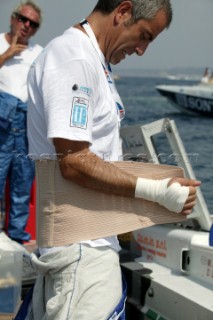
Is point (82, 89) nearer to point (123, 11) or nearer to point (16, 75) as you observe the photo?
point (123, 11)

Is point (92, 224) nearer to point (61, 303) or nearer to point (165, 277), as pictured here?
point (61, 303)

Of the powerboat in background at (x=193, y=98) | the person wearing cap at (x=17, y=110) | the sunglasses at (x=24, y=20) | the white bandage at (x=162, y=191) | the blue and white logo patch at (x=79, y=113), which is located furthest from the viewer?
the powerboat in background at (x=193, y=98)

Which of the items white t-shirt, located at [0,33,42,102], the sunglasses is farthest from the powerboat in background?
white t-shirt, located at [0,33,42,102]

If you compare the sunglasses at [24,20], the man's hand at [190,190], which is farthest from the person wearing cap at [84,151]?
the sunglasses at [24,20]

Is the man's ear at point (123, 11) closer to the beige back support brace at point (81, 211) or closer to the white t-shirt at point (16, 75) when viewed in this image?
the beige back support brace at point (81, 211)

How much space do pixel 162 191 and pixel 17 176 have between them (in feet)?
9.43

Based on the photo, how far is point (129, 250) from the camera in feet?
11.8

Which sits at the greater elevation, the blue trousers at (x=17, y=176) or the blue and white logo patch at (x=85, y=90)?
the blue and white logo patch at (x=85, y=90)

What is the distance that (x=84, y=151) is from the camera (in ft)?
6.46

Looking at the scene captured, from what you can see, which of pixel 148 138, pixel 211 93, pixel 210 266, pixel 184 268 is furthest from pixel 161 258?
pixel 211 93

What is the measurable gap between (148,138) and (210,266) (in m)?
0.78

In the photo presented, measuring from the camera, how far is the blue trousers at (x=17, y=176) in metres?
4.64

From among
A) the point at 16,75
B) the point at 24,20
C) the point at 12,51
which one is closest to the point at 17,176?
the point at 16,75

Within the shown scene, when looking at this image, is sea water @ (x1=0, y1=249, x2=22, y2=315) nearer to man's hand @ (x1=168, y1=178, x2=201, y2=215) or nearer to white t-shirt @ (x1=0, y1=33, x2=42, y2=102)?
white t-shirt @ (x1=0, y1=33, x2=42, y2=102)
